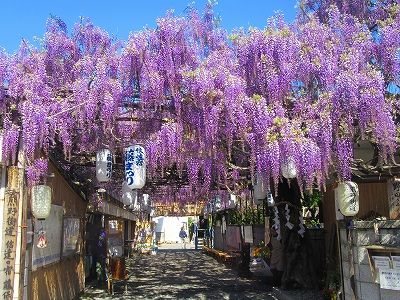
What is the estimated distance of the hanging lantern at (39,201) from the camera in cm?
667

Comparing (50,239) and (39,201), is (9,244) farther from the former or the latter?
(50,239)

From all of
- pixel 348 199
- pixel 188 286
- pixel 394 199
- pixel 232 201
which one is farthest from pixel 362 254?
pixel 232 201

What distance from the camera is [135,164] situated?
7.64 m

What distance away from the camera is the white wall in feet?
154

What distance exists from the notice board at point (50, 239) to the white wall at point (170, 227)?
124 feet

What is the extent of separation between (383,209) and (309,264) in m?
2.83

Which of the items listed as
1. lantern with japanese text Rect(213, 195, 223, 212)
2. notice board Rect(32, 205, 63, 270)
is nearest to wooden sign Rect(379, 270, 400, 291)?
notice board Rect(32, 205, 63, 270)

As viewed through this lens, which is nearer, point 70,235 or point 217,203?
point 70,235

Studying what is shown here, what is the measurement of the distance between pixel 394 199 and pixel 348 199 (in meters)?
0.64

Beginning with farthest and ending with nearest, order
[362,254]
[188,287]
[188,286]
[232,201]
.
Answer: [232,201], [188,286], [188,287], [362,254]

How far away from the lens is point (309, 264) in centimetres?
1086

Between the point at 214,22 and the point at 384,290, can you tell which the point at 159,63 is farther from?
the point at 384,290

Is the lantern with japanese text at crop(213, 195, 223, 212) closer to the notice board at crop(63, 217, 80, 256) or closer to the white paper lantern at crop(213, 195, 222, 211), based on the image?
the white paper lantern at crop(213, 195, 222, 211)

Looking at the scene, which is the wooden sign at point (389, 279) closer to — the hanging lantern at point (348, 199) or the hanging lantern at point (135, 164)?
the hanging lantern at point (348, 199)
